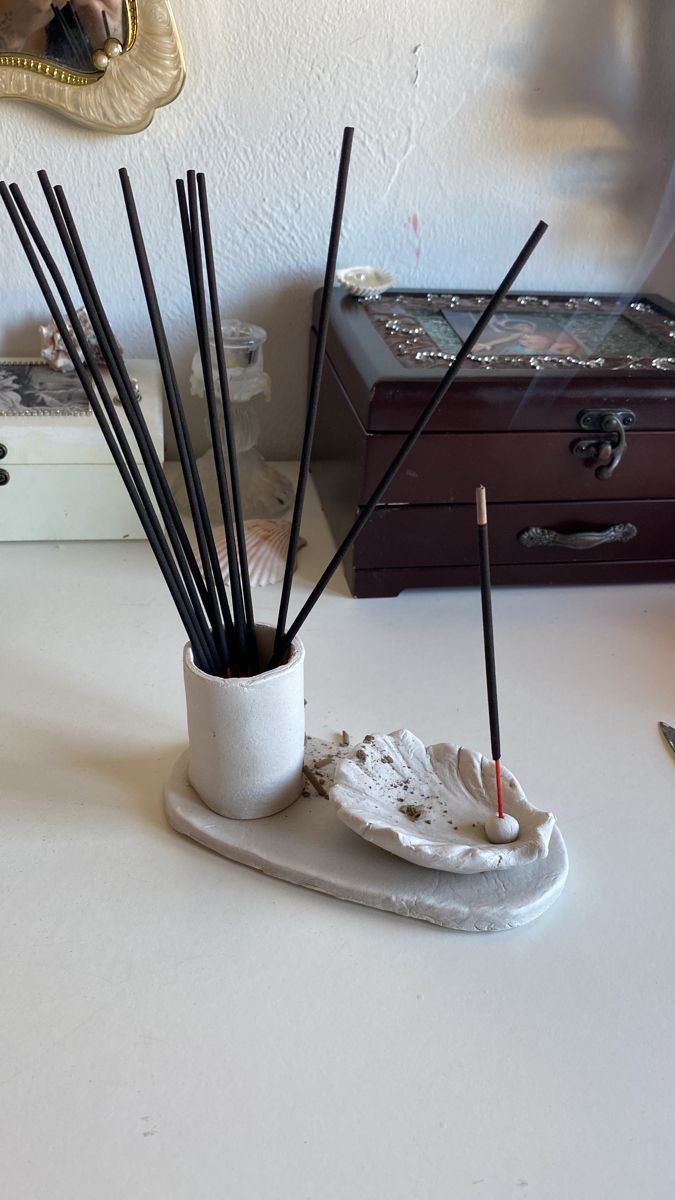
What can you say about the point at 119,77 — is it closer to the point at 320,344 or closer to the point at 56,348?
the point at 56,348

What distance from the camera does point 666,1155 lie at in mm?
434

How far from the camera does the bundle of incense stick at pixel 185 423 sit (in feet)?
1.57

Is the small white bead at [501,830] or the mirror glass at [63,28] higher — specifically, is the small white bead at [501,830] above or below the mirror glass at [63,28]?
below

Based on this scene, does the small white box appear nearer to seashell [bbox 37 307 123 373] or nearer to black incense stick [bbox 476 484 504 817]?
seashell [bbox 37 307 123 373]

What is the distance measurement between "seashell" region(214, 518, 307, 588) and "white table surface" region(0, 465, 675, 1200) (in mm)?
125

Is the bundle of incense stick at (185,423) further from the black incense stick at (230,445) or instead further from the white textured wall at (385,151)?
the white textured wall at (385,151)

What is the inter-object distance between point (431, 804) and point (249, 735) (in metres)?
0.11

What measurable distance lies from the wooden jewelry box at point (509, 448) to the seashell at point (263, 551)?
0.05 metres

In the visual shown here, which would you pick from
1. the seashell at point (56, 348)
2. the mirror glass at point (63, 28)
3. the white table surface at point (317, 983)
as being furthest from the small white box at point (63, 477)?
the mirror glass at point (63, 28)

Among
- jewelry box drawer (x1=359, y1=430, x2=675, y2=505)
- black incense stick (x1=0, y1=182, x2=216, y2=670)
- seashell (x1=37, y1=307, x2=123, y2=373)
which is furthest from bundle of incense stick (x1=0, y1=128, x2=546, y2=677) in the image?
seashell (x1=37, y1=307, x2=123, y2=373)

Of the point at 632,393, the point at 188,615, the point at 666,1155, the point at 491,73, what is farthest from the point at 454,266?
the point at 666,1155

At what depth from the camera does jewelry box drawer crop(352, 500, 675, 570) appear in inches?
32.0

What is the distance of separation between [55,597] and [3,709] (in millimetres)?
149

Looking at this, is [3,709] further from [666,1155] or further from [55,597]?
[666,1155]
